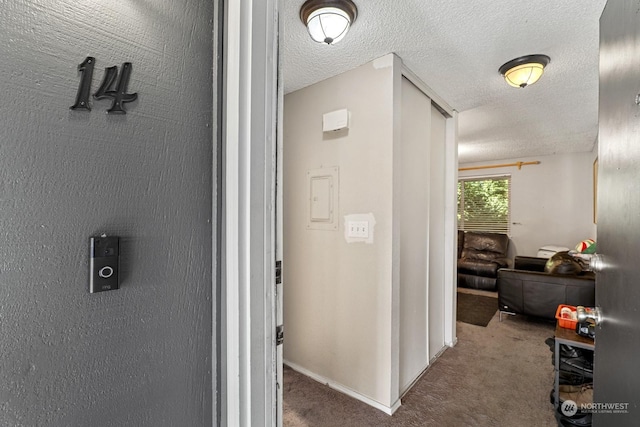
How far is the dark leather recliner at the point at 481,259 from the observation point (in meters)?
4.79

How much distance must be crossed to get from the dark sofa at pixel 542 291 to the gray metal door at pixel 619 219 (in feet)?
8.62

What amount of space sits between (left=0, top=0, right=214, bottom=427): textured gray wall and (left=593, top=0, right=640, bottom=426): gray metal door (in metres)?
1.01

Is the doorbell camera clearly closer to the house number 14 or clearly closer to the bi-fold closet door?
the house number 14

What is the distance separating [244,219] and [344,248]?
1420mm

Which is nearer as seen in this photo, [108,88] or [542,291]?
[108,88]

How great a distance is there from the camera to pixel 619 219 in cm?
75

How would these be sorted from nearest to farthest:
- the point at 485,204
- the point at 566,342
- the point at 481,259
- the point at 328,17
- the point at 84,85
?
the point at 84,85, the point at 328,17, the point at 566,342, the point at 481,259, the point at 485,204

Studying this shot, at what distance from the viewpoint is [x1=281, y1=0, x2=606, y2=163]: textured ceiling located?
4.84ft

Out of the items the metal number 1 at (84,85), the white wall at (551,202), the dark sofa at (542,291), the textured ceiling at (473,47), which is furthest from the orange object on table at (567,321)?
the white wall at (551,202)

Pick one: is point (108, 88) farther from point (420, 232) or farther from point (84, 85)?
point (420, 232)

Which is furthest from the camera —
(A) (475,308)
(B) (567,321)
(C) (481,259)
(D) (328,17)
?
(C) (481,259)

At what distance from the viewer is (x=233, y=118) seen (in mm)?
794

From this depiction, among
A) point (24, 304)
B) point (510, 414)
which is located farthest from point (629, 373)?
point (510, 414)

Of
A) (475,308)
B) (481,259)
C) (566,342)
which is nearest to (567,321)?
(566,342)
